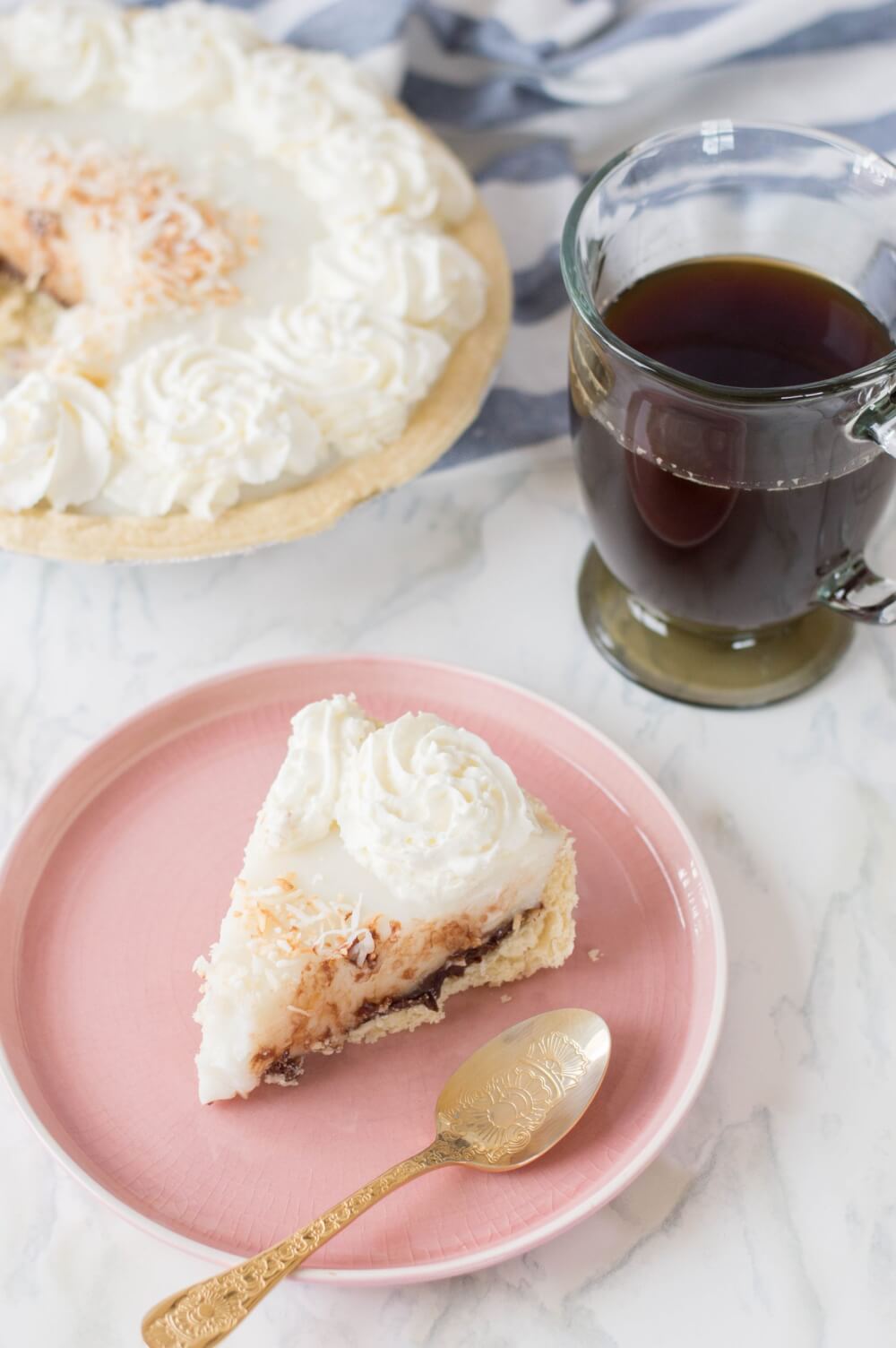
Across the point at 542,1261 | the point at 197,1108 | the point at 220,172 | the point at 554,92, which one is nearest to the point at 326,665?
the point at 197,1108

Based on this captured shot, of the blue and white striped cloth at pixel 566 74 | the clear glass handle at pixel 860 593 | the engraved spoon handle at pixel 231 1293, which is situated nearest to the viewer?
the engraved spoon handle at pixel 231 1293

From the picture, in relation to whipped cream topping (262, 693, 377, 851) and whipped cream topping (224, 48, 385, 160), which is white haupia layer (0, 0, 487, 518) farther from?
whipped cream topping (262, 693, 377, 851)

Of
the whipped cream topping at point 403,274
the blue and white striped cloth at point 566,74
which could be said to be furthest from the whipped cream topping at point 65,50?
the whipped cream topping at point 403,274

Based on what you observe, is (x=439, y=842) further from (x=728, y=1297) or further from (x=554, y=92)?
(x=554, y=92)

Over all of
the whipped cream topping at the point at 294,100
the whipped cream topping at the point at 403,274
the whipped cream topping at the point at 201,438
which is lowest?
the whipped cream topping at the point at 201,438

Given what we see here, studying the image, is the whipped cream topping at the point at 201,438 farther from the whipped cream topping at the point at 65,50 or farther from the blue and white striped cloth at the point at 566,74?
the whipped cream topping at the point at 65,50

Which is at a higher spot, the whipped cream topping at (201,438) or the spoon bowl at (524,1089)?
the whipped cream topping at (201,438)

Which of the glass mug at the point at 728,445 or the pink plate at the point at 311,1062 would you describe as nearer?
the pink plate at the point at 311,1062

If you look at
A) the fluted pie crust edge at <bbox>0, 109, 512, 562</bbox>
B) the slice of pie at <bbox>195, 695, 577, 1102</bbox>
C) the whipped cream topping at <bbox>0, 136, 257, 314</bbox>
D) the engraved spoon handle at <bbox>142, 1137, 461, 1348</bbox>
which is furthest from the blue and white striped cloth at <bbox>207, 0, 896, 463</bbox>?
the engraved spoon handle at <bbox>142, 1137, 461, 1348</bbox>

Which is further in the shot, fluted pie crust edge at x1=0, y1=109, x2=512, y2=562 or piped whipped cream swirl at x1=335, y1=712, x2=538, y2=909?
fluted pie crust edge at x1=0, y1=109, x2=512, y2=562
